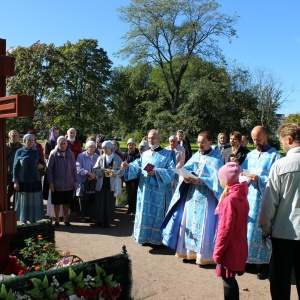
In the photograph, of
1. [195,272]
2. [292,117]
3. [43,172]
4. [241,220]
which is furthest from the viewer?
[292,117]

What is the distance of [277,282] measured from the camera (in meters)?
3.73

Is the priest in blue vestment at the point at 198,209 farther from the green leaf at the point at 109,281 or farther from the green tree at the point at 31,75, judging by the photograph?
the green tree at the point at 31,75

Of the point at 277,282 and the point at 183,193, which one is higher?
the point at 183,193

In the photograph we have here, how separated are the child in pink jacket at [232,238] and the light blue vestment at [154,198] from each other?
2740 millimetres

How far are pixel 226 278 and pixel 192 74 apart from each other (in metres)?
31.3

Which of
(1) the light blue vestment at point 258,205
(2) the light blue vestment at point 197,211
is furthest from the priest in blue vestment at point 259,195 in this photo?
(2) the light blue vestment at point 197,211

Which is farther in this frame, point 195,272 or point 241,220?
point 195,272

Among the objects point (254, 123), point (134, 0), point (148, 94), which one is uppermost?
point (134, 0)

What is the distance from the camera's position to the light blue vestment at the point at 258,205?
17.8ft

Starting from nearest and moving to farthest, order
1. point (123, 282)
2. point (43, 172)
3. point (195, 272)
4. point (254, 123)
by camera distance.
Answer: point (123, 282), point (195, 272), point (43, 172), point (254, 123)

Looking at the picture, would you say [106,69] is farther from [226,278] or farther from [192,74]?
[226,278]

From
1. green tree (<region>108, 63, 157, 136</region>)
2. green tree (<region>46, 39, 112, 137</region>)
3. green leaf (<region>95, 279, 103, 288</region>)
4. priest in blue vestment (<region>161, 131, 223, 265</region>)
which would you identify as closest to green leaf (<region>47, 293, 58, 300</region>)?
green leaf (<region>95, 279, 103, 288</region>)

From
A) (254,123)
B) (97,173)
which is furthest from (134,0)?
(97,173)

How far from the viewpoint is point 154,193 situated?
267 inches
